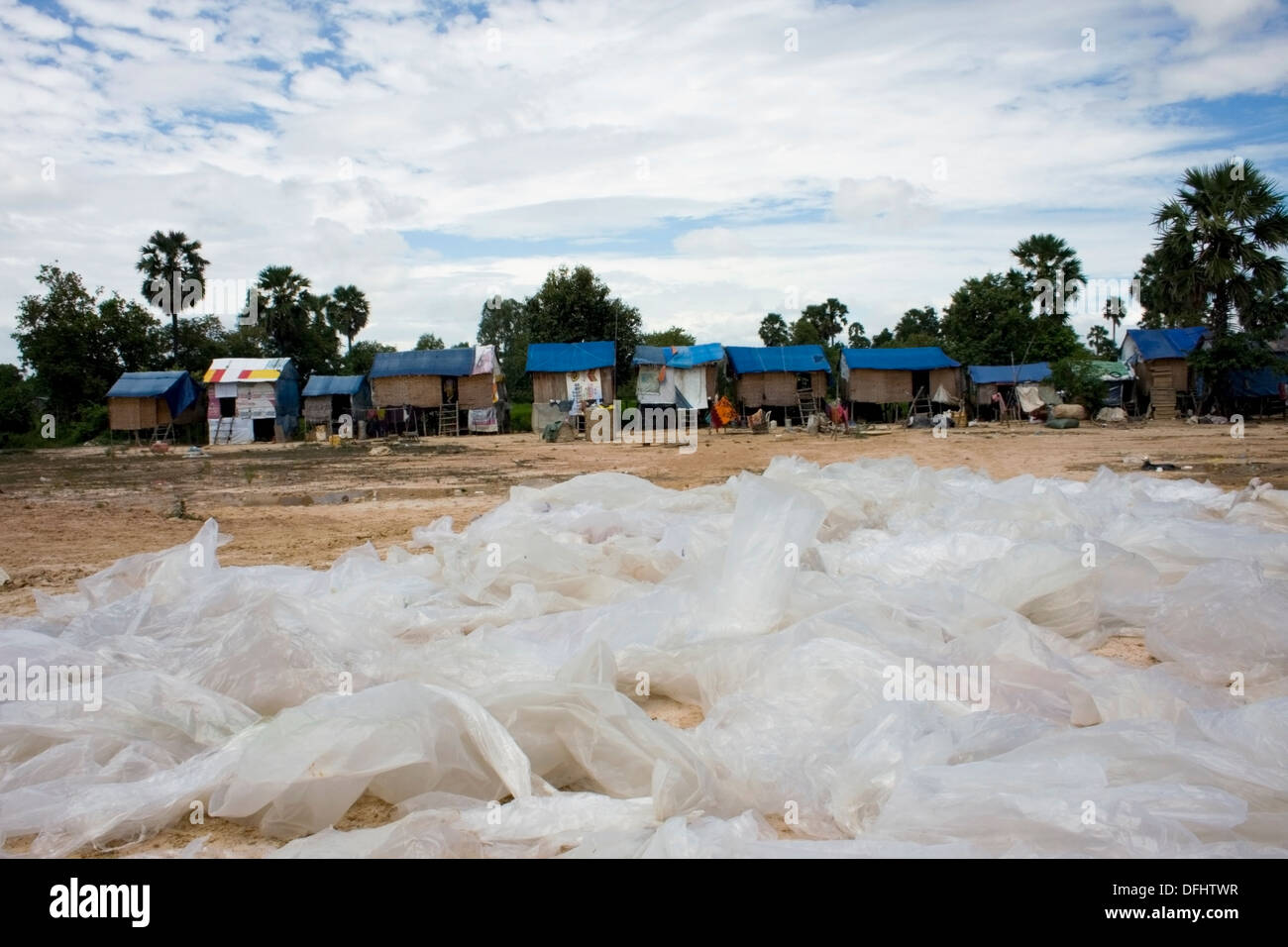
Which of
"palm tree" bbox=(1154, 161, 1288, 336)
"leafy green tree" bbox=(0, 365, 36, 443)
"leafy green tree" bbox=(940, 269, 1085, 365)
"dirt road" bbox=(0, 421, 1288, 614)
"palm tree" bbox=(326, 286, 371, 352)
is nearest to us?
"dirt road" bbox=(0, 421, 1288, 614)

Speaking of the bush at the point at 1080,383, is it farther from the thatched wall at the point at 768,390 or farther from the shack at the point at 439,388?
the shack at the point at 439,388

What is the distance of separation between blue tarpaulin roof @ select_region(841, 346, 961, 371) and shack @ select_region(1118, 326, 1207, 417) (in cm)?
519

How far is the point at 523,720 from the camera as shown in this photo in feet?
7.70

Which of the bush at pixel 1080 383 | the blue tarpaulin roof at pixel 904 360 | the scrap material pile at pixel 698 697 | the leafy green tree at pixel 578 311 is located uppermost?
the leafy green tree at pixel 578 311

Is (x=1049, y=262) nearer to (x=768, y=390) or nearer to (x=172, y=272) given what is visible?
(x=768, y=390)

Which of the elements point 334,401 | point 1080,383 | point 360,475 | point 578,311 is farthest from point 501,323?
point 360,475

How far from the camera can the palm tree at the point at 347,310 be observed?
1539 inches

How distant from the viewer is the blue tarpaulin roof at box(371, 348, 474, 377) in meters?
25.6

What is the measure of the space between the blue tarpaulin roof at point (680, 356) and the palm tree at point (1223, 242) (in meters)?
11.6

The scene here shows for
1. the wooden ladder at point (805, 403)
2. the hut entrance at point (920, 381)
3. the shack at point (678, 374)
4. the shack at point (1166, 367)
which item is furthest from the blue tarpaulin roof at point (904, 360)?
the shack at point (1166, 367)

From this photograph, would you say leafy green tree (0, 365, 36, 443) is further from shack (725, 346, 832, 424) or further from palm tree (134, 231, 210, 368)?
shack (725, 346, 832, 424)

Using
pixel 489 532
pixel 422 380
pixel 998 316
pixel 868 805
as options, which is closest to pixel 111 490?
pixel 489 532

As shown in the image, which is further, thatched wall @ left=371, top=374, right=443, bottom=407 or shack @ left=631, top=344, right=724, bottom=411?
A: thatched wall @ left=371, top=374, right=443, bottom=407

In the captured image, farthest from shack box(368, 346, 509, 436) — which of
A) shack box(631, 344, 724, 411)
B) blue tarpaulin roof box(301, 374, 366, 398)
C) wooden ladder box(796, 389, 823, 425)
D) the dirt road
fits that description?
wooden ladder box(796, 389, 823, 425)
